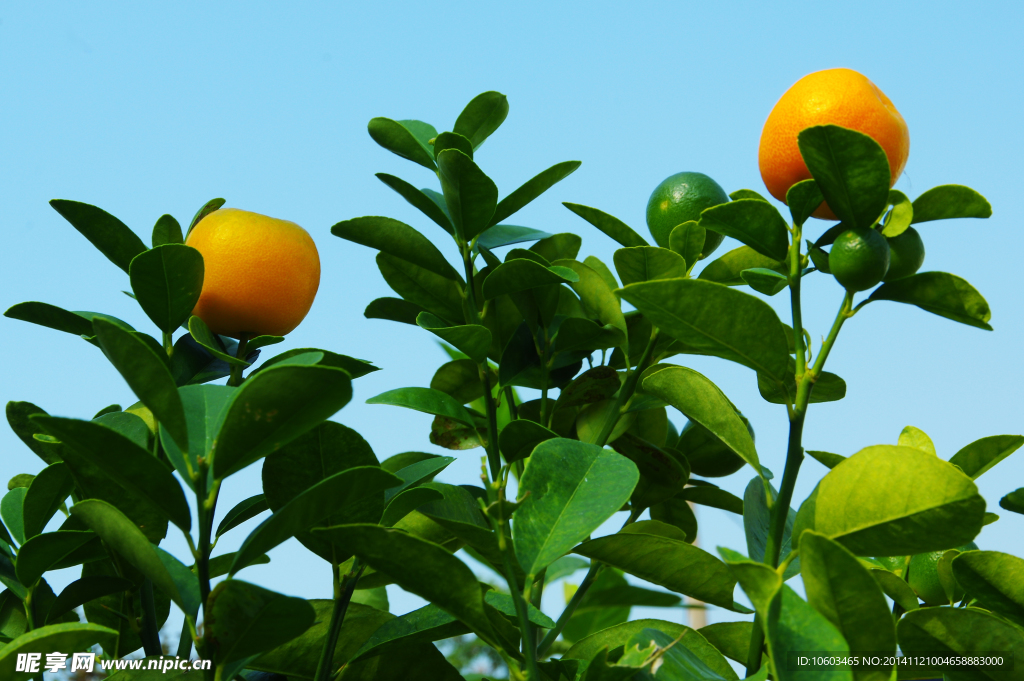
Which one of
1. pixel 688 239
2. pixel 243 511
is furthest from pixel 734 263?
pixel 243 511

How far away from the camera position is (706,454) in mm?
851

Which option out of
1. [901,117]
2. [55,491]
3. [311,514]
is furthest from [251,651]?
[901,117]

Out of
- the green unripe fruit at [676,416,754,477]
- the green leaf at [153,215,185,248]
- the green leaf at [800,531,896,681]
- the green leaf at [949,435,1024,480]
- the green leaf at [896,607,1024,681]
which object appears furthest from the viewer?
the green unripe fruit at [676,416,754,477]

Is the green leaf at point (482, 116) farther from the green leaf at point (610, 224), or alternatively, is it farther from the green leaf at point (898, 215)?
the green leaf at point (898, 215)

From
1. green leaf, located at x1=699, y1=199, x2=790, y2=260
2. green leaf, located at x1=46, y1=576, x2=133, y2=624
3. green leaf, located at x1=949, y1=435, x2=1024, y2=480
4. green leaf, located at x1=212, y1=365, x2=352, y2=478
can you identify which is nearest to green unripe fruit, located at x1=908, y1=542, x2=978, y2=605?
green leaf, located at x1=949, y1=435, x2=1024, y2=480

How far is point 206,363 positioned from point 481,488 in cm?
28

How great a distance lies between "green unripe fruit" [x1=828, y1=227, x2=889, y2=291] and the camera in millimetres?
534

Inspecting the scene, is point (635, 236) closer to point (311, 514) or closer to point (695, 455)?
point (695, 455)

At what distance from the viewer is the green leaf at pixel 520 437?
2.10 feet

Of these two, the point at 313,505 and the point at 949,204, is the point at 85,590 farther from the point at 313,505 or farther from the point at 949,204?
the point at 949,204

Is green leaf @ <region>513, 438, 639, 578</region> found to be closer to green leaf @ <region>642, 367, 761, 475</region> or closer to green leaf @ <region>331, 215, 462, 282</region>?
green leaf @ <region>642, 367, 761, 475</region>

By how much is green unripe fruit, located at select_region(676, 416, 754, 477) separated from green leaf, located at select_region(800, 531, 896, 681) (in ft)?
1.29

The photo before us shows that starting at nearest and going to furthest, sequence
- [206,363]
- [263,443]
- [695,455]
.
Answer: [263,443]
[206,363]
[695,455]

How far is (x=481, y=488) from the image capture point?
29.5 inches
